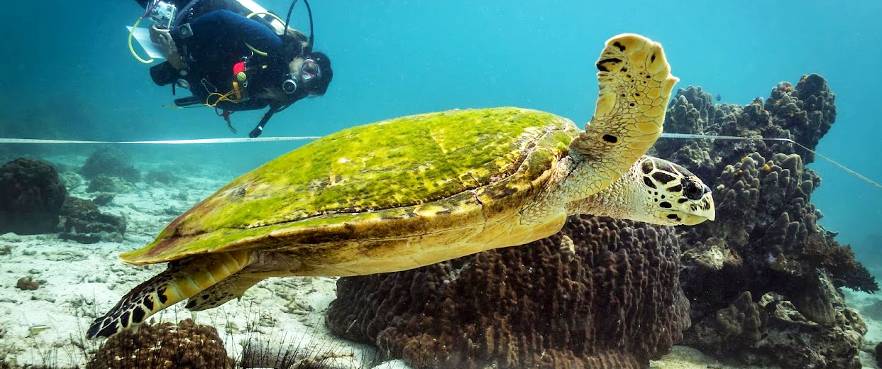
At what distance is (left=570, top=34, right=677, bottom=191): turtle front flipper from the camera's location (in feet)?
6.36

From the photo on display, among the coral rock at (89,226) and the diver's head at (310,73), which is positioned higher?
the diver's head at (310,73)

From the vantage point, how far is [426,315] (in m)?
3.72

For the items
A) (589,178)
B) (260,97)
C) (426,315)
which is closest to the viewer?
(589,178)

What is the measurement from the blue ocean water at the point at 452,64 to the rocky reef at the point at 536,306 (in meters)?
27.0

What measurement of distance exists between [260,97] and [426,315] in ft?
24.0

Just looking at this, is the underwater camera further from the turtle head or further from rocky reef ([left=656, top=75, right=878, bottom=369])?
rocky reef ([left=656, top=75, right=878, bottom=369])

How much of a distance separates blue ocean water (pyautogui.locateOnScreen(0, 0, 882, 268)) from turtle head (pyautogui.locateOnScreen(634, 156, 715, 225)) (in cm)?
2817

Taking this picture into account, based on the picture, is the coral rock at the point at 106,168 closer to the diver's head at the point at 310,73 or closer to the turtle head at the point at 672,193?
the diver's head at the point at 310,73

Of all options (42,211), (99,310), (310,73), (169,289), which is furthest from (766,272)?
(42,211)

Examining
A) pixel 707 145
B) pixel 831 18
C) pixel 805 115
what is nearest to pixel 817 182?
pixel 805 115

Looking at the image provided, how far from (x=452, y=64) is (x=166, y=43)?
155947mm

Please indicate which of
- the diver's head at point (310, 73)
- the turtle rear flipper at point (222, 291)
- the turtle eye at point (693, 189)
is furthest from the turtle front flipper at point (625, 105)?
the diver's head at point (310, 73)

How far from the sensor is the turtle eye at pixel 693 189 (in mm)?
2910

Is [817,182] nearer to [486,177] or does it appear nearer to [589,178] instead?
[589,178]
